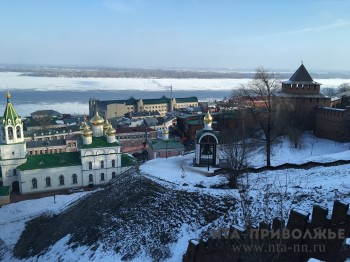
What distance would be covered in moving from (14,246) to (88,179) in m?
9.45

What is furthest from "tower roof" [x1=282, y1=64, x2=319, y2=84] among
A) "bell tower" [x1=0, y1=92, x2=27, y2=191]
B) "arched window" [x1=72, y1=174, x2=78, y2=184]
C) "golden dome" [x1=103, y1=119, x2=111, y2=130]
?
"bell tower" [x1=0, y1=92, x2=27, y2=191]

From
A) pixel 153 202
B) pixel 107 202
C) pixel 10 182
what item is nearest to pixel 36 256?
pixel 107 202

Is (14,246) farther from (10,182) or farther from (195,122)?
(195,122)

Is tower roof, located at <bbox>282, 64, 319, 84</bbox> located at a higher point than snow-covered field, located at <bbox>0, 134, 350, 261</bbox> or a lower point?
higher

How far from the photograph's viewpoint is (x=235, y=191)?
15.3m

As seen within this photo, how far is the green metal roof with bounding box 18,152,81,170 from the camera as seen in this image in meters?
25.8

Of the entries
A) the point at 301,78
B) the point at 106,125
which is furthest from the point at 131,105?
the point at 301,78

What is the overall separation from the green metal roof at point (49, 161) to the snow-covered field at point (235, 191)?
327 cm

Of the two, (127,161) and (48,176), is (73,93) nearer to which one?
(127,161)

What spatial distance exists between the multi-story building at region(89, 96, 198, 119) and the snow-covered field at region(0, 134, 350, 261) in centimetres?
4404

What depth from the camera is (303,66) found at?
31.1m

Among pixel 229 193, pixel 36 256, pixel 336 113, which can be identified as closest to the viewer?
pixel 229 193

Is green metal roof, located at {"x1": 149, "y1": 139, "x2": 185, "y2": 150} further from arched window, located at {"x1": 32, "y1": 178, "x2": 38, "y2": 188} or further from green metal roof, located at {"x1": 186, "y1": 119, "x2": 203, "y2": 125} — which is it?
green metal roof, located at {"x1": 186, "y1": 119, "x2": 203, "y2": 125}

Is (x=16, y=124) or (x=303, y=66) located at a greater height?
(x=303, y=66)
